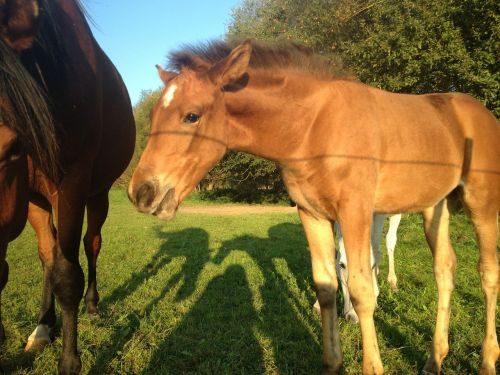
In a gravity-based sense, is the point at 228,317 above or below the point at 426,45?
below

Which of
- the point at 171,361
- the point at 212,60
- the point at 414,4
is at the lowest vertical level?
the point at 171,361

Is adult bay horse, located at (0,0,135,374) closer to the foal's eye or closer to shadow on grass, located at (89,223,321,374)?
shadow on grass, located at (89,223,321,374)

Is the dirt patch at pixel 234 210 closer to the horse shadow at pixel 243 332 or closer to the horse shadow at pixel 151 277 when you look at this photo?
the horse shadow at pixel 151 277

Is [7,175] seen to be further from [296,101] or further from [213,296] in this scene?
[213,296]

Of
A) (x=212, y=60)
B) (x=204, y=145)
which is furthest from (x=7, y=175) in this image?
(x=212, y=60)

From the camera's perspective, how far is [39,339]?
322 cm

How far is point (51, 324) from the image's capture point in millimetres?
3494

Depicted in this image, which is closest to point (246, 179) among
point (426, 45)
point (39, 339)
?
point (426, 45)

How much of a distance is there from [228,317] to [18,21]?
125 inches

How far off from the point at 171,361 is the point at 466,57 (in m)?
9.46

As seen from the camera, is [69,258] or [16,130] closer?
[16,130]

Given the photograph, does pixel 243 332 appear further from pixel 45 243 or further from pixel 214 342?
pixel 45 243

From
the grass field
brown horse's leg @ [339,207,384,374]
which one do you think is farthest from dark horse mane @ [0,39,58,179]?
the grass field

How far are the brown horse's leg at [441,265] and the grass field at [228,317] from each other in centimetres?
24
